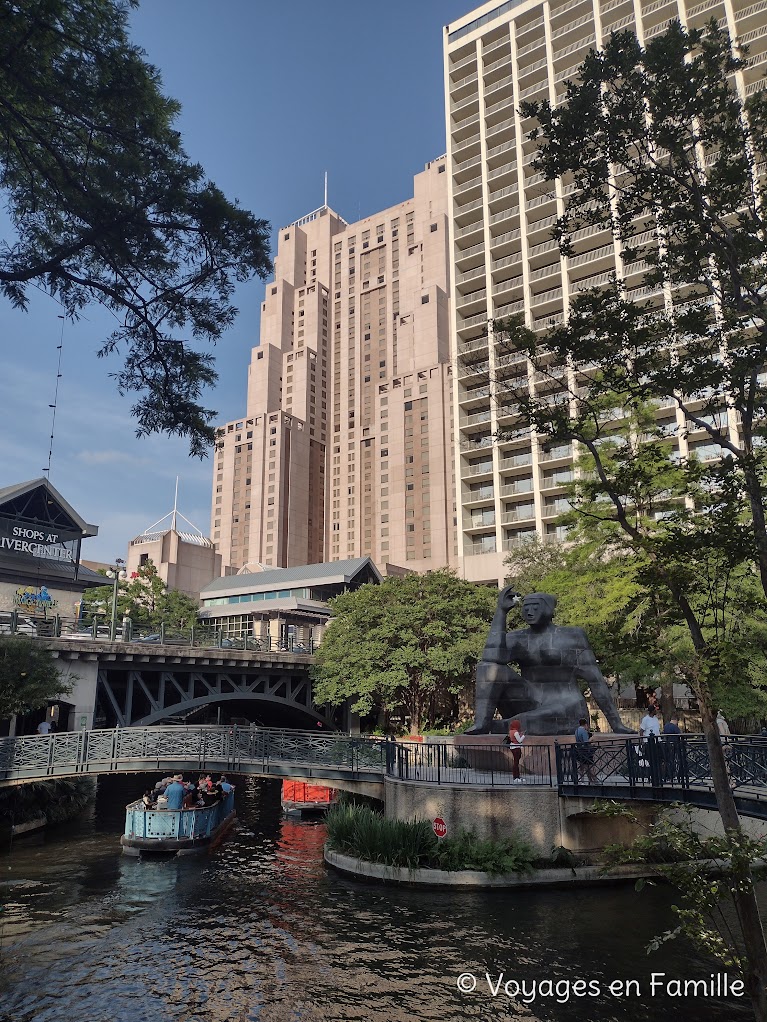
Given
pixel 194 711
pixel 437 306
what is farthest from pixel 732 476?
pixel 437 306

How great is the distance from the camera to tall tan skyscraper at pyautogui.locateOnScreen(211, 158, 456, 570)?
112m

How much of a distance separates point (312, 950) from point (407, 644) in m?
30.4

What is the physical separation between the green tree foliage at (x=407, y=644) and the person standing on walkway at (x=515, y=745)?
20.9 metres

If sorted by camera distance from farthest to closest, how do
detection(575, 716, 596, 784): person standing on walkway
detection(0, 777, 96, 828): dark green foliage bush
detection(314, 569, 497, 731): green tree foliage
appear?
detection(314, 569, 497, 731): green tree foliage → detection(0, 777, 96, 828): dark green foliage bush → detection(575, 716, 596, 784): person standing on walkway

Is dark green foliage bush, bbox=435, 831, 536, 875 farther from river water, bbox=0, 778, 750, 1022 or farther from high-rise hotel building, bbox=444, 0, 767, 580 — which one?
high-rise hotel building, bbox=444, 0, 767, 580

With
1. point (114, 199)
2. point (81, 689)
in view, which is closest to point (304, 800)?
point (81, 689)

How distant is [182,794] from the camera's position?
26297 millimetres

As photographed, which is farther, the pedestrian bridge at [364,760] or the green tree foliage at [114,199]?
the pedestrian bridge at [364,760]

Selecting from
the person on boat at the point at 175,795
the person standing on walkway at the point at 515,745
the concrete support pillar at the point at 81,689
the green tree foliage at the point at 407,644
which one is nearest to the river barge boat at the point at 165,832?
the person on boat at the point at 175,795

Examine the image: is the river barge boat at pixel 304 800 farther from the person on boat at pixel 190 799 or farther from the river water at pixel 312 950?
the river water at pixel 312 950

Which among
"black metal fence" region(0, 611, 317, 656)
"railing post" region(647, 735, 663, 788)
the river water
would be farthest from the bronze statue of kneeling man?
"black metal fence" region(0, 611, 317, 656)

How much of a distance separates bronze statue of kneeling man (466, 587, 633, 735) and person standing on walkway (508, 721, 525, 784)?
740 millimetres

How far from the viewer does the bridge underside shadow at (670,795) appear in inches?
519

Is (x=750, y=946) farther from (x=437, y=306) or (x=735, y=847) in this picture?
(x=437, y=306)
